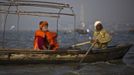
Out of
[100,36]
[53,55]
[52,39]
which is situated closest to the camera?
[53,55]

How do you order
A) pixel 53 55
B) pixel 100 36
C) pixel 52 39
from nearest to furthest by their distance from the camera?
pixel 53 55
pixel 52 39
pixel 100 36

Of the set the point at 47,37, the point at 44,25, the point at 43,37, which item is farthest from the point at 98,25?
the point at 43,37

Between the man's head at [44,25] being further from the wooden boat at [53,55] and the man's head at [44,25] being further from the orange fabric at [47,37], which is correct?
the wooden boat at [53,55]

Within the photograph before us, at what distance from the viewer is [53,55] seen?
607 inches

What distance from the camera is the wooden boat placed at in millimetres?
15000

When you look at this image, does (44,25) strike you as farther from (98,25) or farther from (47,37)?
(98,25)

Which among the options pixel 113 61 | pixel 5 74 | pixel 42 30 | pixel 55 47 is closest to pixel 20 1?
pixel 42 30

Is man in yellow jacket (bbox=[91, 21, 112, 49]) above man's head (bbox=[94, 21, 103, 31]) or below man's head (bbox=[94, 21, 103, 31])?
below

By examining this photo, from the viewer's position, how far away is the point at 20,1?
15.2 metres

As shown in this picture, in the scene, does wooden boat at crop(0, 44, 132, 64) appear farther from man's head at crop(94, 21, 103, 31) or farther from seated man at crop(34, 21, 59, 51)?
man's head at crop(94, 21, 103, 31)

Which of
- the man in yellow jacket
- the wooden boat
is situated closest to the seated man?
the wooden boat

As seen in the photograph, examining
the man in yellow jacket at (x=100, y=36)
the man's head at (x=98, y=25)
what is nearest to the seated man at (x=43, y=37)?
the man in yellow jacket at (x=100, y=36)

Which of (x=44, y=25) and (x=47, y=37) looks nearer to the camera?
(x=44, y=25)

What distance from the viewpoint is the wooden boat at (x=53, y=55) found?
1500 cm
